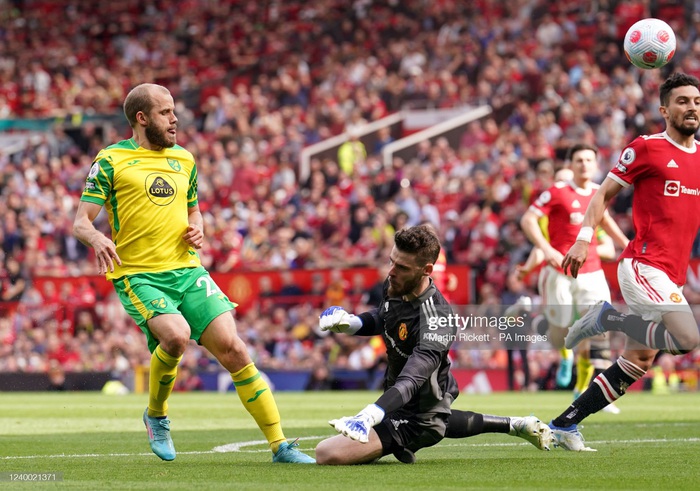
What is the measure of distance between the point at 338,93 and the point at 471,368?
394 inches

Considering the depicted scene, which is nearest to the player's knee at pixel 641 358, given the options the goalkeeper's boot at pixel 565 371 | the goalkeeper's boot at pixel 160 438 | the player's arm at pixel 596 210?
the player's arm at pixel 596 210

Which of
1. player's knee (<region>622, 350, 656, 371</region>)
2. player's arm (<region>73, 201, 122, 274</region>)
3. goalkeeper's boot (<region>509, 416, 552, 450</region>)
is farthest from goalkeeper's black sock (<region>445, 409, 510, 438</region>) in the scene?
player's arm (<region>73, 201, 122, 274</region>)

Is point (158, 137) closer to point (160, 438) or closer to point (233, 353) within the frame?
point (233, 353)

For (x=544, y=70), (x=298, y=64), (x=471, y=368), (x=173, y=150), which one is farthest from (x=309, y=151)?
(x=173, y=150)

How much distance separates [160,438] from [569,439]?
8.43 ft

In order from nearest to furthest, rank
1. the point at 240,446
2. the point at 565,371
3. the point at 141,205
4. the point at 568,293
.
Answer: the point at 141,205 < the point at 240,446 < the point at 568,293 < the point at 565,371

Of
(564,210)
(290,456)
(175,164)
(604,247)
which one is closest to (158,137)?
(175,164)

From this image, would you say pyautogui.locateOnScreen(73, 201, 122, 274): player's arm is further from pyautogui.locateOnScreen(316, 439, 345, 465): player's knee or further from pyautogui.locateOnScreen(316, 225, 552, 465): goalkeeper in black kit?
pyautogui.locateOnScreen(316, 439, 345, 465): player's knee

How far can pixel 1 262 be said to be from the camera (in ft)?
76.6

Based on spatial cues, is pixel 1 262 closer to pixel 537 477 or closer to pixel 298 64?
pixel 298 64

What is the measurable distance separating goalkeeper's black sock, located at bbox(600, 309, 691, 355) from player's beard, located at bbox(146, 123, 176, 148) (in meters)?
3.01

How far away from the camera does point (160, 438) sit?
24.0ft

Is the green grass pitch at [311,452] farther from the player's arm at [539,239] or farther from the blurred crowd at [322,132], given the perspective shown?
the blurred crowd at [322,132]

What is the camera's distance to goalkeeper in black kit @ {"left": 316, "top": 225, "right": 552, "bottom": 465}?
6309 mm
